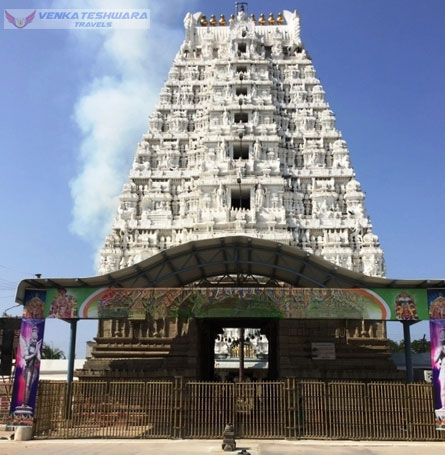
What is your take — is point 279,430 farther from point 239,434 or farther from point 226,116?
point 226,116

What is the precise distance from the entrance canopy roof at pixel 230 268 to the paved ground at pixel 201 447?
18.3ft

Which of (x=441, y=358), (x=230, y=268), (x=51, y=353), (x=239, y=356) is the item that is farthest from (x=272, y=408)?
(x=51, y=353)

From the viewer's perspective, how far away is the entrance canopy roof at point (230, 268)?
65.4ft

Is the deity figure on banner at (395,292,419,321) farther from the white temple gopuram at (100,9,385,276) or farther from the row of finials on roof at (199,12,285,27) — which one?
the row of finials on roof at (199,12,285,27)

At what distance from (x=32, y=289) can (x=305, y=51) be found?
162 feet

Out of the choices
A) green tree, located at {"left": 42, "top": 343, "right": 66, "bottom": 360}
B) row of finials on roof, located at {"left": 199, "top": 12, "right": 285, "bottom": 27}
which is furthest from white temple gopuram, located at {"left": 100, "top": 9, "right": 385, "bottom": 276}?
green tree, located at {"left": 42, "top": 343, "right": 66, "bottom": 360}

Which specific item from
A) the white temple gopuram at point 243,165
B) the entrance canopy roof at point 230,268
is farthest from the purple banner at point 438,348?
the white temple gopuram at point 243,165

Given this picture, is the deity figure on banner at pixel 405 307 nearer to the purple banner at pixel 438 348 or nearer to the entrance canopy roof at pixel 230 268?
the entrance canopy roof at pixel 230 268

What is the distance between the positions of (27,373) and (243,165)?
34552 mm

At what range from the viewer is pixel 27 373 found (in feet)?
60.6

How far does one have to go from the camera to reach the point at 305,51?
60.5 meters

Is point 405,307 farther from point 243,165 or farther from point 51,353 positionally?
point 51,353

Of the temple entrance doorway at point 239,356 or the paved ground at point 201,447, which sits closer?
the paved ground at point 201,447

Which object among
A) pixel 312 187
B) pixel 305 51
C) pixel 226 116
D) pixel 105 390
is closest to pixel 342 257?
pixel 312 187
